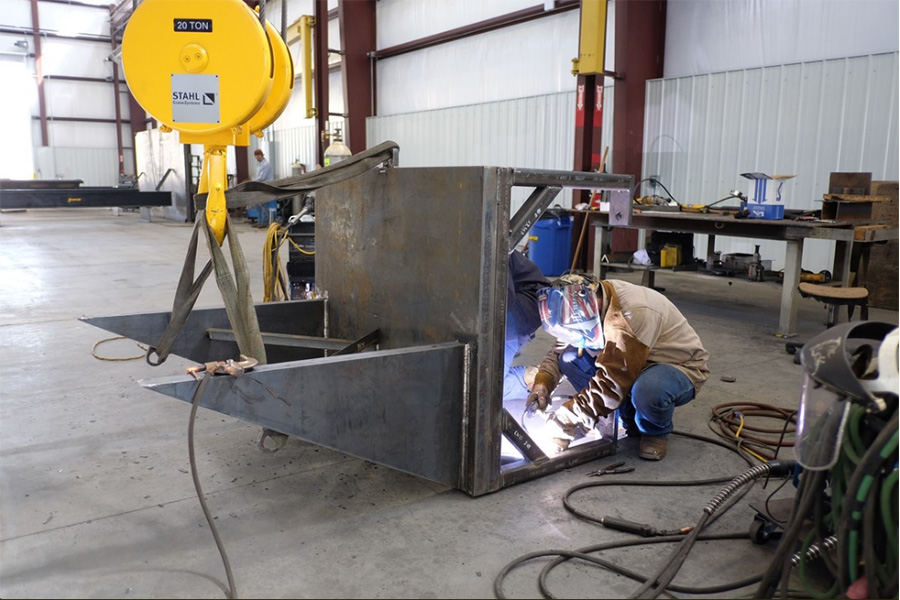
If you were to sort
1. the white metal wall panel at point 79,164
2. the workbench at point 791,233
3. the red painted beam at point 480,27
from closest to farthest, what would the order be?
1. the workbench at point 791,233
2. the red painted beam at point 480,27
3. the white metal wall panel at point 79,164

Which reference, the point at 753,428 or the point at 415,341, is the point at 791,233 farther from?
the point at 415,341

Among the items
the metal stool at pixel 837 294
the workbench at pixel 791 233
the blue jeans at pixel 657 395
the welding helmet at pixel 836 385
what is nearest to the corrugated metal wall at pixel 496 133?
the workbench at pixel 791 233

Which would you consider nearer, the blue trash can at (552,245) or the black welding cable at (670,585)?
the black welding cable at (670,585)

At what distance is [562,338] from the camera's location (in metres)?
2.64

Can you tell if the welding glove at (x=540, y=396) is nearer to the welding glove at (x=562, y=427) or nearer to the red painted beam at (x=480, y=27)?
the welding glove at (x=562, y=427)

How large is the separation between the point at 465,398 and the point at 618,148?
631cm

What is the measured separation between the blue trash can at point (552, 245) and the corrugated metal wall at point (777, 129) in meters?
1.36

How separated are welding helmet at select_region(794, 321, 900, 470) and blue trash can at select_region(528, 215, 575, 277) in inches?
226

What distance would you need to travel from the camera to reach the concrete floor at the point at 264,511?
1.89m

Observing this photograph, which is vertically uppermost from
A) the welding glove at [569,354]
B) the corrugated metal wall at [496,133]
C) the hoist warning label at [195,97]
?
the corrugated metal wall at [496,133]

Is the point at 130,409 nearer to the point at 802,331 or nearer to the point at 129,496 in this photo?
the point at 129,496

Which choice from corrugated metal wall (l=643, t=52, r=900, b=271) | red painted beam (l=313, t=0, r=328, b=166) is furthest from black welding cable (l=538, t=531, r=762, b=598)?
red painted beam (l=313, t=0, r=328, b=166)

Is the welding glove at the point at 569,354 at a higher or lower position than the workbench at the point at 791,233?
lower

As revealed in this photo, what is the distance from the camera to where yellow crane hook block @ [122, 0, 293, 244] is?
6.72 ft
